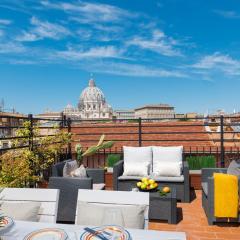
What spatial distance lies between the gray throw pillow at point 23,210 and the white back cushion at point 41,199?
0.03 metres

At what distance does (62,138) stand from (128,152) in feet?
5.67

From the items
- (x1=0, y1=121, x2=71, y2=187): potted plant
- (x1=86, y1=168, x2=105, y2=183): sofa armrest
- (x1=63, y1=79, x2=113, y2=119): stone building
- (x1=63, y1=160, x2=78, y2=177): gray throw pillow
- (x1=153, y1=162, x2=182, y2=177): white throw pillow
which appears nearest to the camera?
(x1=0, y1=121, x2=71, y2=187): potted plant

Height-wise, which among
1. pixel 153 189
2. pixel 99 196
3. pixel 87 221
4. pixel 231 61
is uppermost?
pixel 231 61

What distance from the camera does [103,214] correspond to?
246 centimetres

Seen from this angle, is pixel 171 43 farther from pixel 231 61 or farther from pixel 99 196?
pixel 99 196

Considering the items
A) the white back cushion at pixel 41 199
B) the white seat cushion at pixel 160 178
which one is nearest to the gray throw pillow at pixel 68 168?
the white seat cushion at pixel 160 178

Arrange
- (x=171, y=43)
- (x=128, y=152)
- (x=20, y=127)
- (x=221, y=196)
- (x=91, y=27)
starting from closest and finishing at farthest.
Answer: (x=221, y=196) < (x=20, y=127) < (x=128, y=152) < (x=91, y=27) < (x=171, y=43)

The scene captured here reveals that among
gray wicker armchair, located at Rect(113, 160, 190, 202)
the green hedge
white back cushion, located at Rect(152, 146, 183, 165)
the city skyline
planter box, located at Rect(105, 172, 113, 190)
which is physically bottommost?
planter box, located at Rect(105, 172, 113, 190)

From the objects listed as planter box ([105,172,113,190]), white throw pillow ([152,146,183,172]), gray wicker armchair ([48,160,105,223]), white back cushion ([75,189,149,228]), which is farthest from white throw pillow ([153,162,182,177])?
white back cushion ([75,189,149,228])

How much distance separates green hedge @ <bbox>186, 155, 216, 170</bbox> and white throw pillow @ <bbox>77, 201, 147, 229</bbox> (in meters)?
5.17

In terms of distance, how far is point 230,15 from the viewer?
13906 mm

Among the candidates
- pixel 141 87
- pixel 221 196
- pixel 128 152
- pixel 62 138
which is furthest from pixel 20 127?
pixel 141 87

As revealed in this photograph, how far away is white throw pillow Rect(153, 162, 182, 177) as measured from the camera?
627 cm

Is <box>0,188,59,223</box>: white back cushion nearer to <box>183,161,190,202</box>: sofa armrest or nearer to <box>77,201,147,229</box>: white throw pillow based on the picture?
<box>77,201,147,229</box>: white throw pillow
